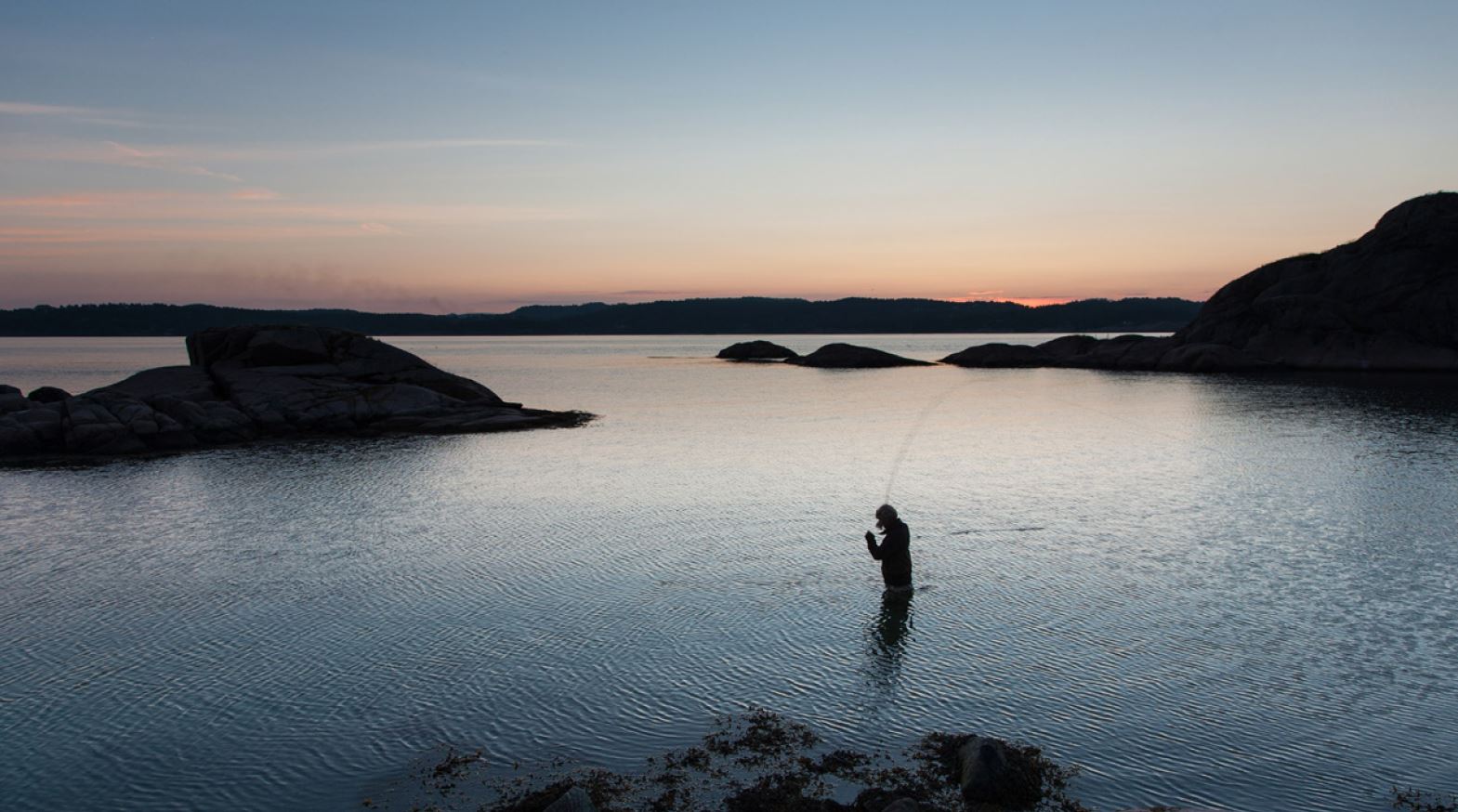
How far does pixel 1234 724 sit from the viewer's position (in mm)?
9336

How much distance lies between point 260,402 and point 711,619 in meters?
31.2

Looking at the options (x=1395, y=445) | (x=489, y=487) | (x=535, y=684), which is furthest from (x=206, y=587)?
(x=1395, y=445)

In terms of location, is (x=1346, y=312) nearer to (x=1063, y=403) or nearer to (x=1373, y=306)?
(x=1373, y=306)

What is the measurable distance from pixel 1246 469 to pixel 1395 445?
27.2 feet

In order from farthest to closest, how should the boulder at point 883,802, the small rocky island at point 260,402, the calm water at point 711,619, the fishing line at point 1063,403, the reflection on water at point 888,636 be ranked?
the small rocky island at point 260,402 < the fishing line at point 1063,403 < the reflection on water at point 888,636 < the calm water at point 711,619 < the boulder at point 883,802

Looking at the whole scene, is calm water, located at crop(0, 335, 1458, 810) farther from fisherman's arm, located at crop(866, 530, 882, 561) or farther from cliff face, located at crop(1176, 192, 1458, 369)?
cliff face, located at crop(1176, 192, 1458, 369)

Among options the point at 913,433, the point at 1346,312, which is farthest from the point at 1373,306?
the point at 913,433

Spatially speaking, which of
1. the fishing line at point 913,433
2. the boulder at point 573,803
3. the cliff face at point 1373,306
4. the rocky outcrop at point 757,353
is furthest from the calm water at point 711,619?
the rocky outcrop at point 757,353

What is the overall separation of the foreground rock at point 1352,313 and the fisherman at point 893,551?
73.0 metres

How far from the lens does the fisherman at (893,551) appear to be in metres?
14.1

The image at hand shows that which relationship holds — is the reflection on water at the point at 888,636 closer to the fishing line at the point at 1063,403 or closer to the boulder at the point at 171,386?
the fishing line at the point at 1063,403

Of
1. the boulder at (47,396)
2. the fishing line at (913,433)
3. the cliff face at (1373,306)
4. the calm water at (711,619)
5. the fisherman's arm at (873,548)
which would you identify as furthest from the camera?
the cliff face at (1373,306)

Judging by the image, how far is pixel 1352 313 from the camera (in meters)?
76.4

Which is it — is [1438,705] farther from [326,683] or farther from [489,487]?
[489,487]
